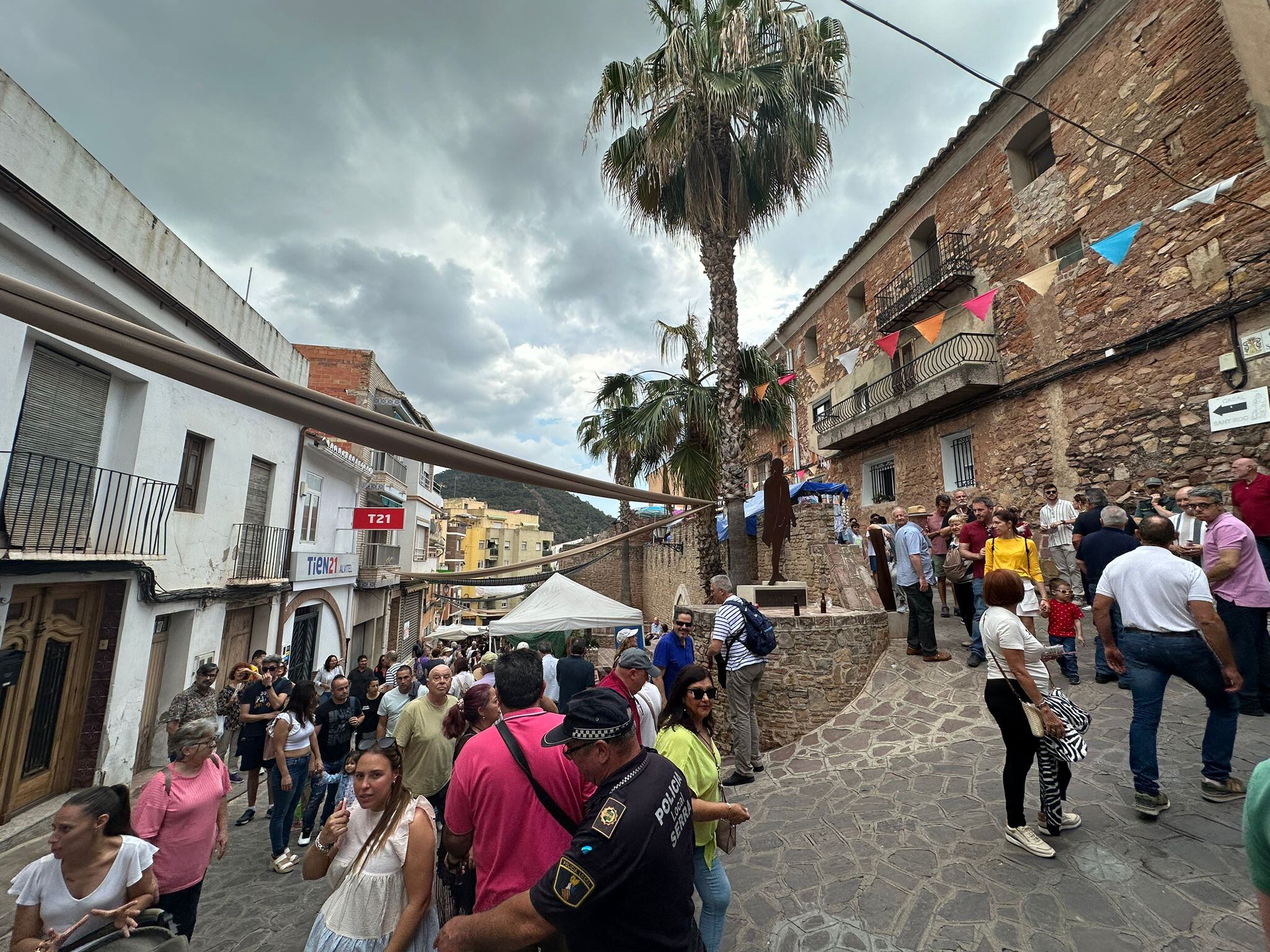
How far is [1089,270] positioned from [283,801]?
1446cm

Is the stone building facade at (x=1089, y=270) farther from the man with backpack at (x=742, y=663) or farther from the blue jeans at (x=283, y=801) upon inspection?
the blue jeans at (x=283, y=801)

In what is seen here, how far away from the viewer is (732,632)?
5.71 meters

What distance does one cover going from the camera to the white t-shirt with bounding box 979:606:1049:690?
10.6 ft

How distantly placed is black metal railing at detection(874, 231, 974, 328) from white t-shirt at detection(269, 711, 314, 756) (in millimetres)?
14784

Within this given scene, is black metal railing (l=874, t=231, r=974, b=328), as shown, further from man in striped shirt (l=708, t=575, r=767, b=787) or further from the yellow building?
the yellow building

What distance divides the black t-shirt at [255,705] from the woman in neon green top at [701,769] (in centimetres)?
452

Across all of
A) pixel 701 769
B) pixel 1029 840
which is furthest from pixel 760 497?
pixel 701 769

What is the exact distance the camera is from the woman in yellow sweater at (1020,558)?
17.9 feet

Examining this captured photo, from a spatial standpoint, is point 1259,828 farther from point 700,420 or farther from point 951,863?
point 700,420

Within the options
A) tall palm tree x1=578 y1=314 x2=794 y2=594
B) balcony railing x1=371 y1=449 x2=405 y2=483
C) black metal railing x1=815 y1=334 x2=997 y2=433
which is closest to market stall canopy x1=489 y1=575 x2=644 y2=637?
tall palm tree x1=578 y1=314 x2=794 y2=594

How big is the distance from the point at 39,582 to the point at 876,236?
19.2m

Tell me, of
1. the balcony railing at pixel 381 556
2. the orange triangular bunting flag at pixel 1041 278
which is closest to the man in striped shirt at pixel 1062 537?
the orange triangular bunting flag at pixel 1041 278

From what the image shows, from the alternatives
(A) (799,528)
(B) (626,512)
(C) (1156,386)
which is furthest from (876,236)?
(B) (626,512)

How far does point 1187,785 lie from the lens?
377 centimetres
